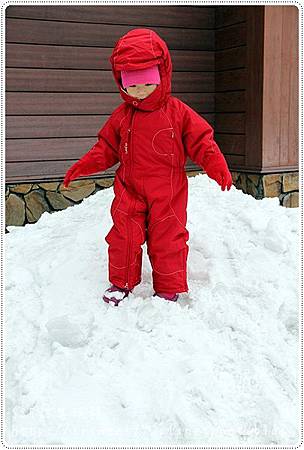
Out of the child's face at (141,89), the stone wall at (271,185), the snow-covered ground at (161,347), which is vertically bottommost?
the snow-covered ground at (161,347)

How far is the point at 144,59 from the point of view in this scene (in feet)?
8.58

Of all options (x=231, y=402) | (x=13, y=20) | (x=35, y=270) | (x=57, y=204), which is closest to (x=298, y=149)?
(x=57, y=204)

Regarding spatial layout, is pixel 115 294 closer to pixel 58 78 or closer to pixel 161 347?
pixel 161 347

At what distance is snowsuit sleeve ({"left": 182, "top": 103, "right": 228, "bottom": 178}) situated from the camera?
2762 mm

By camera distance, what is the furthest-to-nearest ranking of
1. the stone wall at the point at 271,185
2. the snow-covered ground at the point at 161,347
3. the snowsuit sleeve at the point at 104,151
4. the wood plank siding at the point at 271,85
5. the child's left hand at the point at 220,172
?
the stone wall at the point at 271,185
the wood plank siding at the point at 271,85
the snowsuit sleeve at the point at 104,151
the child's left hand at the point at 220,172
the snow-covered ground at the point at 161,347

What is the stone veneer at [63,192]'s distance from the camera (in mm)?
4840

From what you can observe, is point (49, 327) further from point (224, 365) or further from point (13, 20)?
point (13, 20)

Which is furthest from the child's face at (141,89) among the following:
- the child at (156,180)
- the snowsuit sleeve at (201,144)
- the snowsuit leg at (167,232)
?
the snowsuit leg at (167,232)

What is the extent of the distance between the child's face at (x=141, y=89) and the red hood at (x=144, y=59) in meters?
0.02

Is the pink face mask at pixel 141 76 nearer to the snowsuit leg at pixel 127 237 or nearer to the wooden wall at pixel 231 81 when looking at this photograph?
the snowsuit leg at pixel 127 237

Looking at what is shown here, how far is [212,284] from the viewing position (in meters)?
2.95

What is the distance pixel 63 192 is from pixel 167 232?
2.40 meters

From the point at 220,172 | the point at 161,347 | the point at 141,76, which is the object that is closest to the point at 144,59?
the point at 141,76

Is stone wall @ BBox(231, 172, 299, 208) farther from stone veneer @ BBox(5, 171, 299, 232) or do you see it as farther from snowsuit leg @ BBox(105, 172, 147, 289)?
snowsuit leg @ BBox(105, 172, 147, 289)
